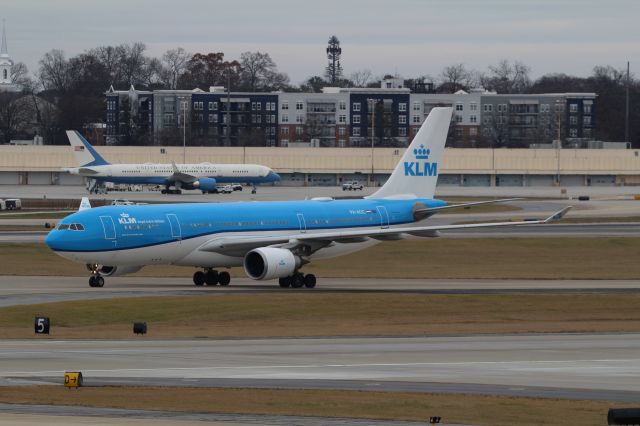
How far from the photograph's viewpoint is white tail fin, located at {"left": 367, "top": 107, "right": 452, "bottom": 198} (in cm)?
6862

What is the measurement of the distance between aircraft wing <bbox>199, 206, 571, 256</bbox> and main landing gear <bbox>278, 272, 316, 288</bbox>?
1.33 m

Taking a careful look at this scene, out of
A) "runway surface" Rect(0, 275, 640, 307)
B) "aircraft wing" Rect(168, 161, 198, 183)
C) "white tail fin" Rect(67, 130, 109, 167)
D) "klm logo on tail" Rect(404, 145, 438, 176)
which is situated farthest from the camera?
"aircraft wing" Rect(168, 161, 198, 183)

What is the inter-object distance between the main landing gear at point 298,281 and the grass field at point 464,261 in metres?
8.06

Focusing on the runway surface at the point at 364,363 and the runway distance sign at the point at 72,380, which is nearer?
the runway distance sign at the point at 72,380

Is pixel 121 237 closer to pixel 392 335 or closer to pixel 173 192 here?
pixel 392 335

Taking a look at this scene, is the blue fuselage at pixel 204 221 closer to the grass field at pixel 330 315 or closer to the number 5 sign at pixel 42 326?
the grass field at pixel 330 315

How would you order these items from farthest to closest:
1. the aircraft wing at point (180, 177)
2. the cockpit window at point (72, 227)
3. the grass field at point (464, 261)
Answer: the aircraft wing at point (180, 177) < the grass field at point (464, 261) < the cockpit window at point (72, 227)

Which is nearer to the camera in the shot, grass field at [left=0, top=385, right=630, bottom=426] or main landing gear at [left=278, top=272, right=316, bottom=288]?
grass field at [left=0, top=385, right=630, bottom=426]

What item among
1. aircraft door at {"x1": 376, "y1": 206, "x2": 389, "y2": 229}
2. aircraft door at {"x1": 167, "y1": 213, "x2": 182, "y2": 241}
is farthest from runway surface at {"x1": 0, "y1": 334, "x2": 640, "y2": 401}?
aircraft door at {"x1": 376, "y1": 206, "x2": 389, "y2": 229}

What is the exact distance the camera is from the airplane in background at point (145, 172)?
162 metres

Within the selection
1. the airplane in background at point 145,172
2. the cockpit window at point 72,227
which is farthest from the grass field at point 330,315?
the airplane in background at point 145,172

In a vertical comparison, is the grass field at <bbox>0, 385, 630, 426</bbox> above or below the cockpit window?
below

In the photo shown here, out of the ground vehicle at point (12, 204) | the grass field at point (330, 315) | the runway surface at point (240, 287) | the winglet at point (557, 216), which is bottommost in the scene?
the ground vehicle at point (12, 204)

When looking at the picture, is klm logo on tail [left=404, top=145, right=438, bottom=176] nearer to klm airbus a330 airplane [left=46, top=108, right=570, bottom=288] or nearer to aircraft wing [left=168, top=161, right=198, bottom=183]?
klm airbus a330 airplane [left=46, top=108, right=570, bottom=288]
